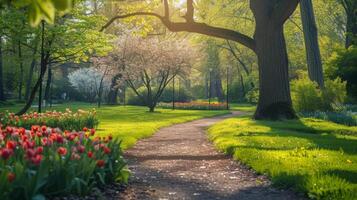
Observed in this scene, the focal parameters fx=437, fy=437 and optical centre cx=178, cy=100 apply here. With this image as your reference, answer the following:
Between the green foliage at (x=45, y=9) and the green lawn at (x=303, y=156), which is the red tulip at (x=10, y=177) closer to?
the green foliage at (x=45, y=9)

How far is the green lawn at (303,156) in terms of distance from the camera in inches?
236

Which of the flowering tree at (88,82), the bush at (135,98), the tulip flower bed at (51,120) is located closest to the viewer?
the tulip flower bed at (51,120)

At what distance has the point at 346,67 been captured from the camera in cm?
2689

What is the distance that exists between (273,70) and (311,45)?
7.04 m

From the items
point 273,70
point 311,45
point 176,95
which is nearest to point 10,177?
point 273,70

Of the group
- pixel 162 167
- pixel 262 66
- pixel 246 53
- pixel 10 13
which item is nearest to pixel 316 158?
pixel 162 167

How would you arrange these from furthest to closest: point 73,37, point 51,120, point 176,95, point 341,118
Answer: point 176,95
point 341,118
point 73,37
point 51,120

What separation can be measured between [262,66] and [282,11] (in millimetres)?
2287

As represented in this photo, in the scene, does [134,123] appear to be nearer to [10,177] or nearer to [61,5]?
[10,177]

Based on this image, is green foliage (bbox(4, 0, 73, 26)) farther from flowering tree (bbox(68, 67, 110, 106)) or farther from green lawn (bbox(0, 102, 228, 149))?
flowering tree (bbox(68, 67, 110, 106))

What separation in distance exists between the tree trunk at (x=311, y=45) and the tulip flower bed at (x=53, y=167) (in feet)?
61.8

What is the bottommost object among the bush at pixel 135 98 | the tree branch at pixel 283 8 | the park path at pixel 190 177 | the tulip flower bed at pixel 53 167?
the park path at pixel 190 177

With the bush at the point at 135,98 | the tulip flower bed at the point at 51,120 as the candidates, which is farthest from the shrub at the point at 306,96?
the bush at the point at 135,98

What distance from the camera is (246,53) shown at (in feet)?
177
